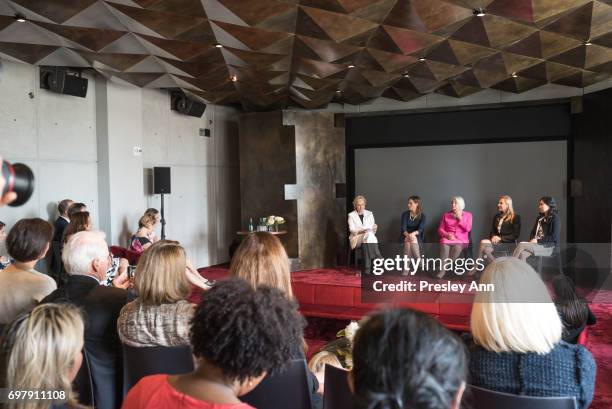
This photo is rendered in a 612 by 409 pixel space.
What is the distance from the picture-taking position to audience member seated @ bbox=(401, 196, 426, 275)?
27.1 ft

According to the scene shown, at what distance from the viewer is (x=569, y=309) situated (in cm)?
306

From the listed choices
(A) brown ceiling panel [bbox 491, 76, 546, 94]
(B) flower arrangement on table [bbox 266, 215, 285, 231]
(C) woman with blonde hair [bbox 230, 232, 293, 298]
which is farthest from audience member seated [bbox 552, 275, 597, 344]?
(B) flower arrangement on table [bbox 266, 215, 285, 231]

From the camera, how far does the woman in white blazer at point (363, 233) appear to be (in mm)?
8547

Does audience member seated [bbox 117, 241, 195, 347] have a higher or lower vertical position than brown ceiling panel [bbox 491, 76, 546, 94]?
lower

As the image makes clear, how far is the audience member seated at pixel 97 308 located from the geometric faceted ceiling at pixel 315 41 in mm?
2750

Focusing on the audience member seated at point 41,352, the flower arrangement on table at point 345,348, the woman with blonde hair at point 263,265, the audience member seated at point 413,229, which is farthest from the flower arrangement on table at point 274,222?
the audience member seated at point 41,352

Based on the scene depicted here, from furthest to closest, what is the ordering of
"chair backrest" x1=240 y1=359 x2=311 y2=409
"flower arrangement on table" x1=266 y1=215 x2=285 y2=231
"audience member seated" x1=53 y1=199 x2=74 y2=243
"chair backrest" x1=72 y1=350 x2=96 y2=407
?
1. "flower arrangement on table" x1=266 y1=215 x2=285 y2=231
2. "audience member seated" x1=53 y1=199 x2=74 y2=243
3. "chair backrest" x1=72 y1=350 x2=96 y2=407
4. "chair backrest" x1=240 y1=359 x2=311 y2=409

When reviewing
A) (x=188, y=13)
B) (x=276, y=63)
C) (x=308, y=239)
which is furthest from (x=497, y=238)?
(x=188, y=13)

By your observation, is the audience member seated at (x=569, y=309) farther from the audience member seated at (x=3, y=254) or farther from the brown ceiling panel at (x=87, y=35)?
the brown ceiling panel at (x=87, y=35)

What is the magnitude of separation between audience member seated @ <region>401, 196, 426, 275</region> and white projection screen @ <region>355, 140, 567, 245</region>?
1.54 metres

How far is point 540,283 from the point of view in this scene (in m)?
1.92

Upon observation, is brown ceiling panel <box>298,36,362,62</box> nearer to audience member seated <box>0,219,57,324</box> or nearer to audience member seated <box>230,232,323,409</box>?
audience member seated <box>230,232,323,409</box>

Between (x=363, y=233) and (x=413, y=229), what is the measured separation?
827 millimetres
